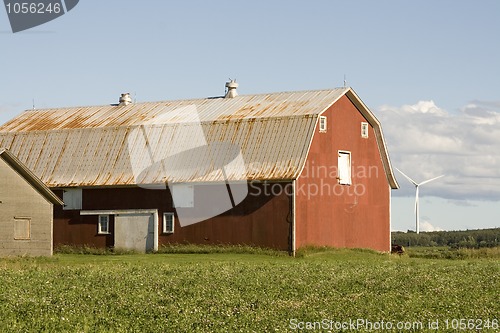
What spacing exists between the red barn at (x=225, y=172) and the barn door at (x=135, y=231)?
6 cm

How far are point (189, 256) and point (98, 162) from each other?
30.6 ft

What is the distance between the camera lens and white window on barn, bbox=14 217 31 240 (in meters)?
44.5

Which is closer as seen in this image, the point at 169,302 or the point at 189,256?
the point at 169,302

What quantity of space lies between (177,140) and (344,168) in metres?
8.89

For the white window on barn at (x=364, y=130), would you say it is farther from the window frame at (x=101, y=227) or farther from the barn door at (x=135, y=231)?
the window frame at (x=101, y=227)

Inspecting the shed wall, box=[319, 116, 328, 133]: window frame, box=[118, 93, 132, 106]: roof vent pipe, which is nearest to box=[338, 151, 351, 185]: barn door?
box=[319, 116, 328, 133]: window frame

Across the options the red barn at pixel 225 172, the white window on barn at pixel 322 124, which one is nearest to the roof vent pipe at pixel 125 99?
the red barn at pixel 225 172

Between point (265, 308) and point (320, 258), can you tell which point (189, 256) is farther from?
point (265, 308)

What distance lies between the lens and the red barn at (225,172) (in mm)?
47469

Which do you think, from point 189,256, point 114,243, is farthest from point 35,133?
point 189,256

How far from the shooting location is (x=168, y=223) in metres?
50.5

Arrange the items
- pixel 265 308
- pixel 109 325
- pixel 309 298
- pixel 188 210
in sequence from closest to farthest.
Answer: pixel 109 325, pixel 265 308, pixel 309 298, pixel 188 210

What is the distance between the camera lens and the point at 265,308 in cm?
2131

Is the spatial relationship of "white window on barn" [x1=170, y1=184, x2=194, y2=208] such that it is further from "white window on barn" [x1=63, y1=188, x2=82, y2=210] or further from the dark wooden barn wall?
"white window on barn" [x1=63, y1=188, x2=82, y2=210]
